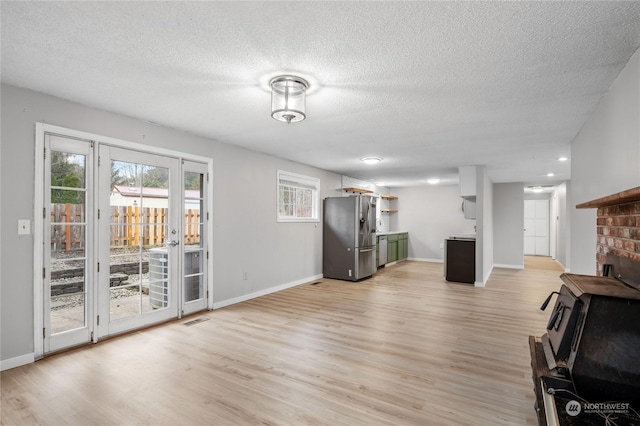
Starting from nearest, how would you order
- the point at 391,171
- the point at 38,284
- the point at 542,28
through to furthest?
the point at 542,28 → the point at 38,284 → the point at 391,171

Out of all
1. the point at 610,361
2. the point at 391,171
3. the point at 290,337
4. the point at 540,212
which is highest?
the point at 391,171

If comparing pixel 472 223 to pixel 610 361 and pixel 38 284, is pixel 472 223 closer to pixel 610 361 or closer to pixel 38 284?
pixel 610 361

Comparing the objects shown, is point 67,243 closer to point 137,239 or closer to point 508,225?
point 137,239

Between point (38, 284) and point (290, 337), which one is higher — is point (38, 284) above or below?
above

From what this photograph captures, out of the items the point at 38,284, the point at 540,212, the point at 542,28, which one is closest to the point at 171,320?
the point at 38,284

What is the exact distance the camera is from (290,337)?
3.30 meters

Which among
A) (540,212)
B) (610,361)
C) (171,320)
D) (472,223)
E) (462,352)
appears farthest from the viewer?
(540,212)

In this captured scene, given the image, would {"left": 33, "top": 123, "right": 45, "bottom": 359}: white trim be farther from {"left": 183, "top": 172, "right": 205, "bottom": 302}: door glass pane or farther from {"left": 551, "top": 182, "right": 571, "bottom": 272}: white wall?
{"left": 551, "top": 182, "right": 571, "bottom": 272}: white wall

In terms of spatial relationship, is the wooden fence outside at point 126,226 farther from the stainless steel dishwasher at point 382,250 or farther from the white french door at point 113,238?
the stainless steel dishwasher at point 382,250

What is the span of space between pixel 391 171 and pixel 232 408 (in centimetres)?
579

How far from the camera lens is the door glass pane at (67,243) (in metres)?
2.85

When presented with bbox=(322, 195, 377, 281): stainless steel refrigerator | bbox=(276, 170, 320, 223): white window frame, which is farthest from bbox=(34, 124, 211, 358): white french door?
bbox=(322, 195, 377, 281): stainless steel refrigerator

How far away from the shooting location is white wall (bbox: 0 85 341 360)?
2561mm

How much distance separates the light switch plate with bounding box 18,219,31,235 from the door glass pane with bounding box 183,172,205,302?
1.53 metres
